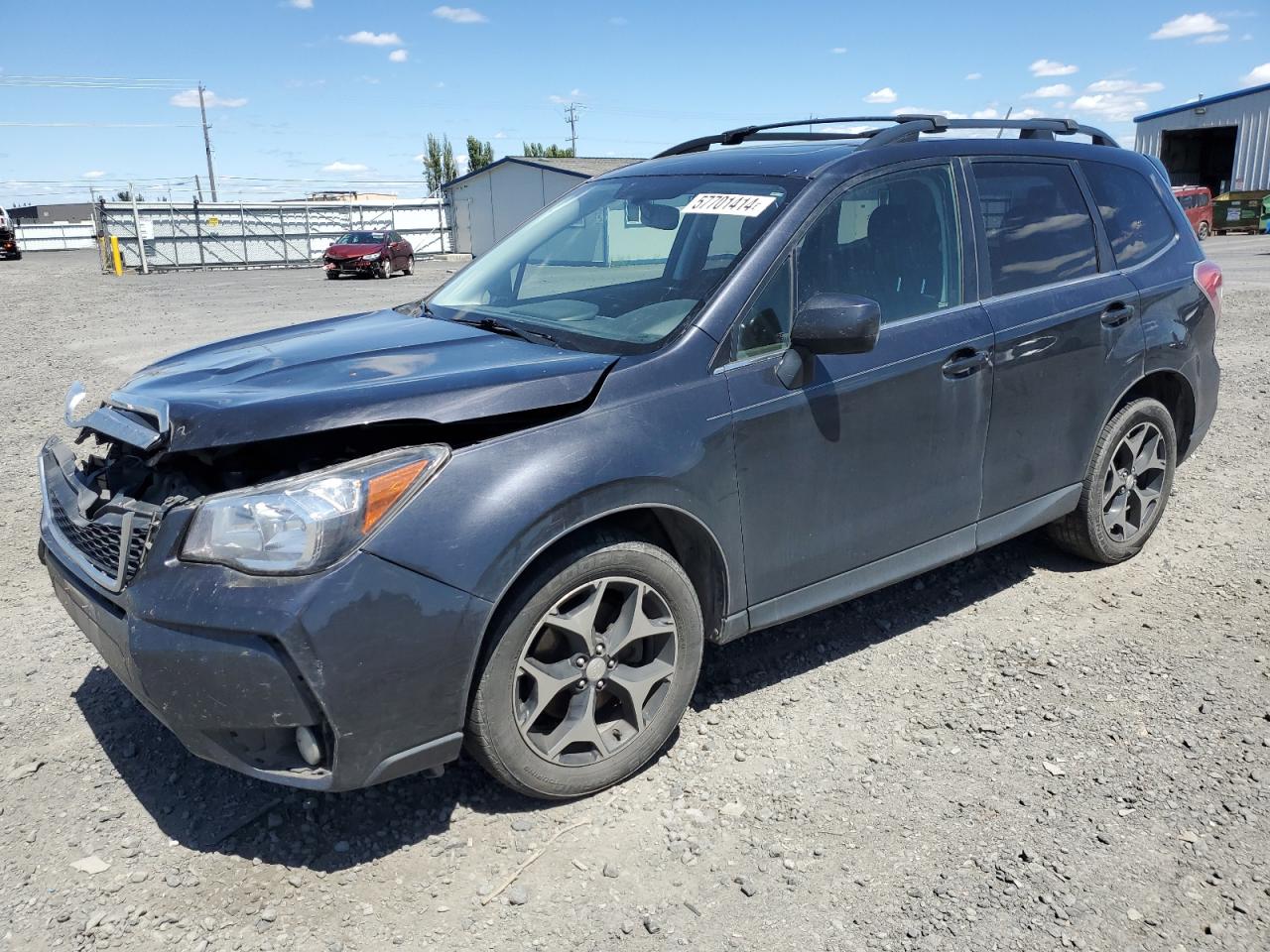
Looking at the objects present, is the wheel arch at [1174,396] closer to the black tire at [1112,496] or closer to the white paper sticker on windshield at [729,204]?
the black tire at [1112,496]

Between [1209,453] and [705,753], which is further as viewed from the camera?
[1209,453]

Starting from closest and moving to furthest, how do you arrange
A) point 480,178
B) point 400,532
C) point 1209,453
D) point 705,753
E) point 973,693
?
point 400,532, point 705,753, point 973,693, point 1209,453, point 480,178

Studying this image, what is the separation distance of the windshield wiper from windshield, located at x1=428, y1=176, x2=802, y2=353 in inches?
1.5

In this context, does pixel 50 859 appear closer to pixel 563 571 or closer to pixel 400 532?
pixel 400 532

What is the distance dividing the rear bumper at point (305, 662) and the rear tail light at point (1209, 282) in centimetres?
398

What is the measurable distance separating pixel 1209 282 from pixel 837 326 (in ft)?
9.28

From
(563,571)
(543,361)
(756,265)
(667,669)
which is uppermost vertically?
(756,265)

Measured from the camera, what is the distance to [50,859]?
9.21ft

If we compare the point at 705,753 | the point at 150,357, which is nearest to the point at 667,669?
the point at 705,753

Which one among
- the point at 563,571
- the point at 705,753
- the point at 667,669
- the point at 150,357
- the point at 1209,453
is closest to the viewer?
the point at 563,571

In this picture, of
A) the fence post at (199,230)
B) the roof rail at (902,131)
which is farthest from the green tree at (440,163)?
the roof rail at (902,131)

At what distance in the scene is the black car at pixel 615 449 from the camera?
249 centimetres

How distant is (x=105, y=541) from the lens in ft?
9.12

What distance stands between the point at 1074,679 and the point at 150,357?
36.7 ft
